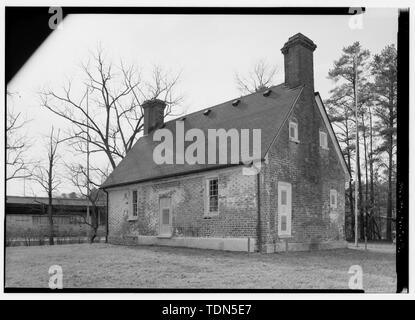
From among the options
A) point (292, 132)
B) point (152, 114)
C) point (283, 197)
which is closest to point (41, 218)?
point (152, 114)

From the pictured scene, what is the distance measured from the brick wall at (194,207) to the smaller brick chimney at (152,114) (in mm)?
3796

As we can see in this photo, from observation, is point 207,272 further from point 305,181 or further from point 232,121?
point 232,121

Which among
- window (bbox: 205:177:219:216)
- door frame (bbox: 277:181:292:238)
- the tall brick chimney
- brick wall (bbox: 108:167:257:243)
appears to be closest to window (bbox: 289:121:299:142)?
the tall brick chimney

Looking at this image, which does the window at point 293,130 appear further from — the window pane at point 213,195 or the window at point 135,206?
the window at point 135,206

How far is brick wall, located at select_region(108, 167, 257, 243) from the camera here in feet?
40.1

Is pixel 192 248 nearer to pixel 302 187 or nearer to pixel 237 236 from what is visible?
pixel 237 236

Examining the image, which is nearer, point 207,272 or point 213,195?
point 207,272

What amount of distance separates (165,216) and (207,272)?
744cm

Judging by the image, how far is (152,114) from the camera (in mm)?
20469

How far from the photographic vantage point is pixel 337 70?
2394cm

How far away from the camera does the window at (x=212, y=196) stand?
13.3 m
